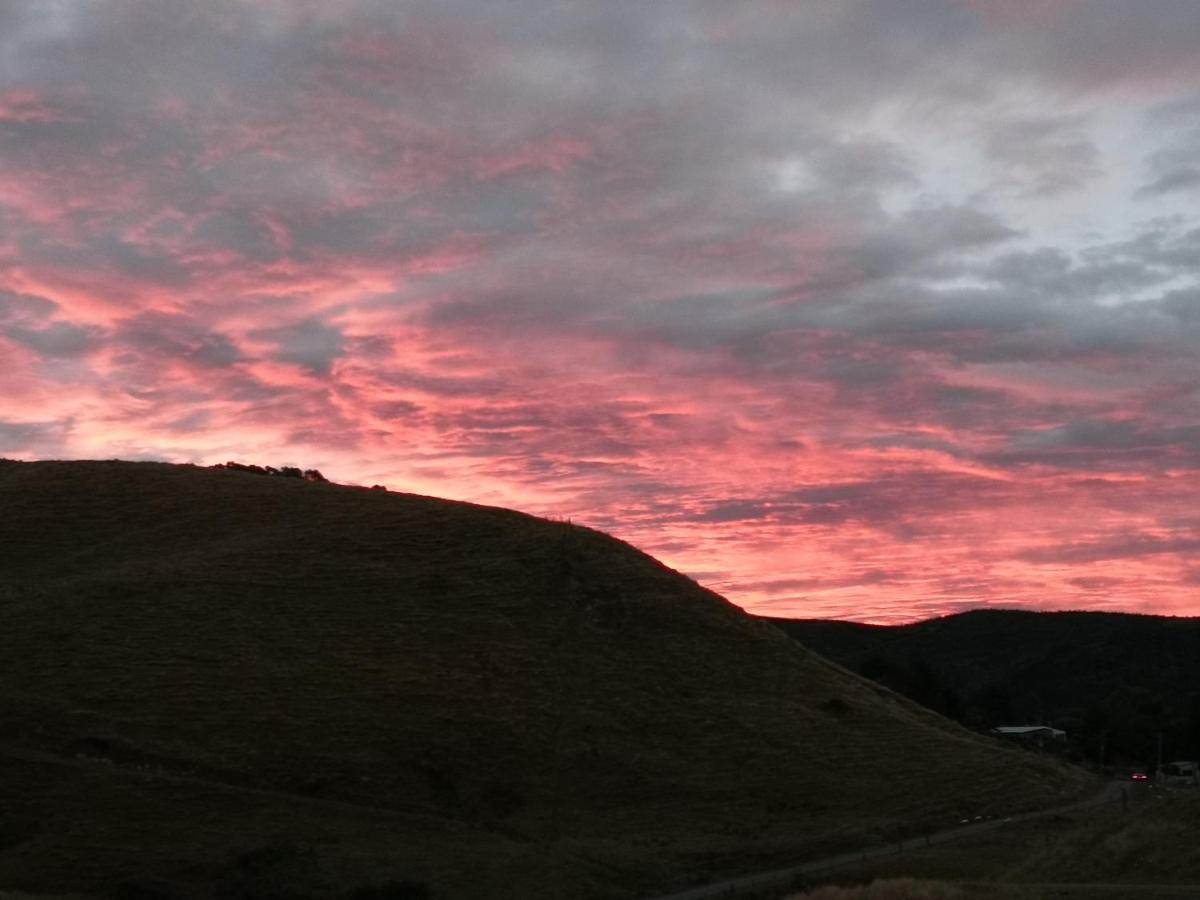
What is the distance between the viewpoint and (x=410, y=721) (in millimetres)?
53938

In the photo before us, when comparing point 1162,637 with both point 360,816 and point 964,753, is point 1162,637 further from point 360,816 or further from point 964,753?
point 360,816

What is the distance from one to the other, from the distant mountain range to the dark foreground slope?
117ft

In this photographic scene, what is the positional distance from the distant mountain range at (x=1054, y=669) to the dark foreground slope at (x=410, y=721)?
117 ft

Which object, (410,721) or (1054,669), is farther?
(1054,669)

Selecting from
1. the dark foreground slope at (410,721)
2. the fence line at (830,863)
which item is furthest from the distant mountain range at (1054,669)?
the fence line at (830,863)

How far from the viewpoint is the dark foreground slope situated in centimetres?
4194

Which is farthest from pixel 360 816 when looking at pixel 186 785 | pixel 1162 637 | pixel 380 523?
pixel 1162 637

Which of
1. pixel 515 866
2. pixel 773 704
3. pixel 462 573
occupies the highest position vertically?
pixel 462 573

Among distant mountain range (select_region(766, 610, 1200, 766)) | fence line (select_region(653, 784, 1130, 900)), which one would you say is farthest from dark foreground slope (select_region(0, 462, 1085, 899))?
distant mountain range (select_region(766, 610, 1200, 766))

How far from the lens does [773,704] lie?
61.2 m

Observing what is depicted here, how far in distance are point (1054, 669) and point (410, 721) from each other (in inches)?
4299

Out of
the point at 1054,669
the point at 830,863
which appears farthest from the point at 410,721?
the point at 1054,669

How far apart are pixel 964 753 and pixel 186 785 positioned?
33756mm

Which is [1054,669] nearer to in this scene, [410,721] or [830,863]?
[410,721]
